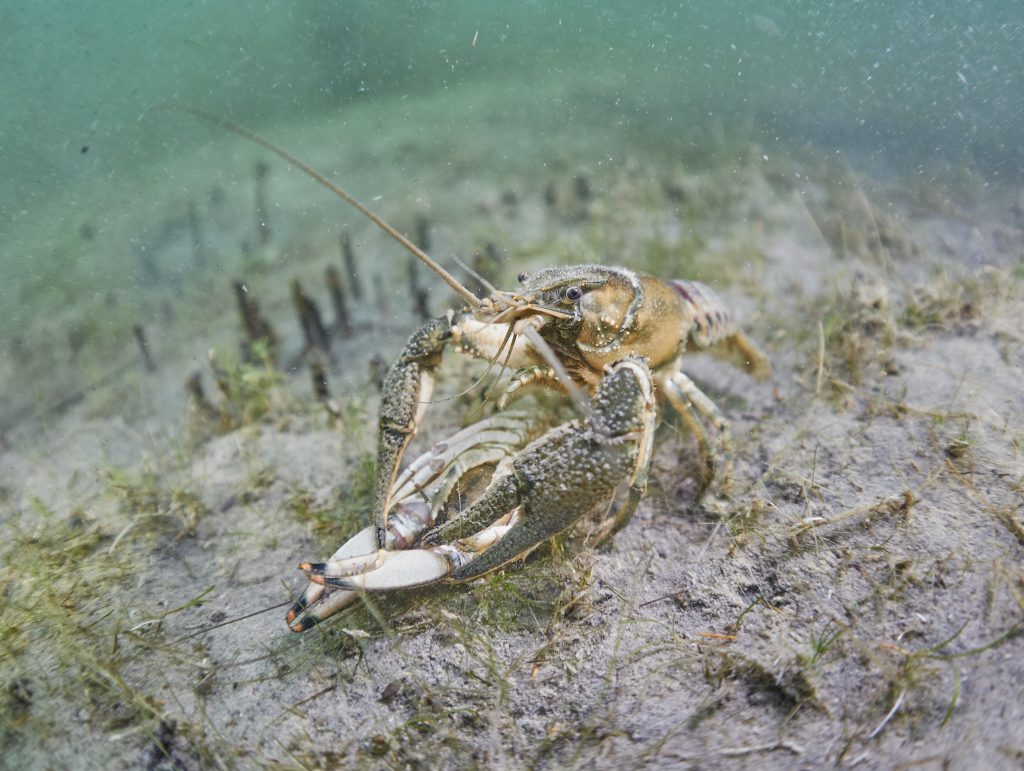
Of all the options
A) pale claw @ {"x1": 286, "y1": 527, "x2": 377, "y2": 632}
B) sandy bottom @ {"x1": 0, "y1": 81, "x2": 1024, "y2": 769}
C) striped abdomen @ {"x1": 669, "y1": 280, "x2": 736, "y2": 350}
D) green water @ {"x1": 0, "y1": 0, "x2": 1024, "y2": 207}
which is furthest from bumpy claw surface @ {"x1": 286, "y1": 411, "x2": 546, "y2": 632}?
green water @ {"x1": 0, "y1": 0, "x2": 1024, "y2": 207}

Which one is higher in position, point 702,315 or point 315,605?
point 702,315

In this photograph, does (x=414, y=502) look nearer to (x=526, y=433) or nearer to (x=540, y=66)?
(x=526, y=433)

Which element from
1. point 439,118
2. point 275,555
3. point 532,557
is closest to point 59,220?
point 439,118

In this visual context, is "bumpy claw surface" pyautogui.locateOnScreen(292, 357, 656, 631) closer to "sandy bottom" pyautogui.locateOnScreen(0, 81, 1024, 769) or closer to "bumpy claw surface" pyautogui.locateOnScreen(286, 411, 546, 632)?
"bumpy claw surface" pyautogui.locateOnScreen(286, 411, 546, 632)

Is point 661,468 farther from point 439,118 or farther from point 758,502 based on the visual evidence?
point 439,118

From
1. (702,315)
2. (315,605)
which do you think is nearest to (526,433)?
(315,605)
